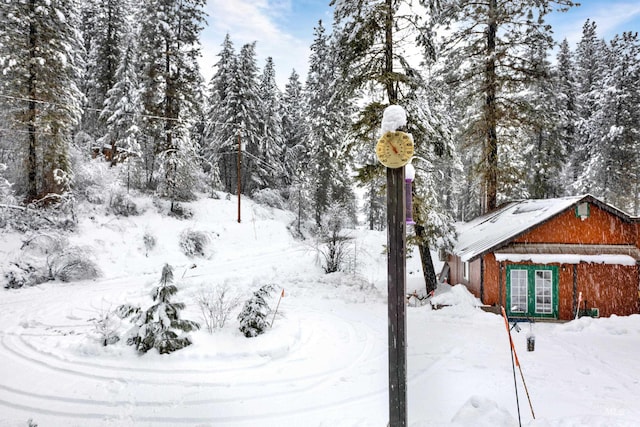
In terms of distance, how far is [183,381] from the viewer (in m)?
6.05

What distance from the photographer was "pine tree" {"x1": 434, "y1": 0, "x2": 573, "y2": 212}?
44.7ft

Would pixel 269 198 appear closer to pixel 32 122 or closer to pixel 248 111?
pixel 248 111

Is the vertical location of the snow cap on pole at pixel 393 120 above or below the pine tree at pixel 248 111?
below

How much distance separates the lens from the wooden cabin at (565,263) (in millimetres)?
11836

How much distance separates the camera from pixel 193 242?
1859 centimetres

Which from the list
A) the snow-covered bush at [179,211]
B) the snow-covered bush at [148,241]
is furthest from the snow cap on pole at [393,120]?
the snow-covered bush at [179,211]

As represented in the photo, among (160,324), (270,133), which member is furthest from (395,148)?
(270,133)

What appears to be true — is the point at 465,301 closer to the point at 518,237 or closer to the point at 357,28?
the point at 518,237

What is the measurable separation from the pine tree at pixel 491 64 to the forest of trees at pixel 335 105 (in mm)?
67

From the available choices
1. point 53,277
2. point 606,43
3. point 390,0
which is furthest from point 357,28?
point 606,43

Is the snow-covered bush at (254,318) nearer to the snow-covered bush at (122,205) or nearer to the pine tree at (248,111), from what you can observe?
the snow-covered bush at (122,205)

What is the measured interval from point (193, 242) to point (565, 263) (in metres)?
16.6

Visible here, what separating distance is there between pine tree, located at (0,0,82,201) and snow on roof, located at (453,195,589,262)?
18540 millimetres

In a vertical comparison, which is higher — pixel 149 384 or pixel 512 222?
pixel 512 222
